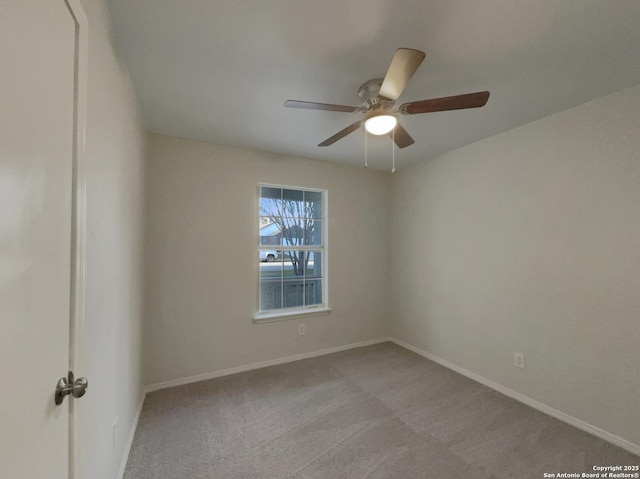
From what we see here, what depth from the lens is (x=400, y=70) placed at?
4.37 ft

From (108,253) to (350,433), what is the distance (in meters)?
1.92

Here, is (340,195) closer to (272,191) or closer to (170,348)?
(272,191)

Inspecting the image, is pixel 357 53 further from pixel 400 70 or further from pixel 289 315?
pixel 289 315

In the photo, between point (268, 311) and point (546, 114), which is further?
point (268, 311)

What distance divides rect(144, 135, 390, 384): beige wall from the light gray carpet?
360 millimetres

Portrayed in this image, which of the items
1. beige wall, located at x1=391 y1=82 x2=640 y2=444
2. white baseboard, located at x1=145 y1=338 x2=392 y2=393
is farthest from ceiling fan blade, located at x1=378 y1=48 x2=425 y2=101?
white baseboard, located at x1=145 y1=338 x2=392 y2=393

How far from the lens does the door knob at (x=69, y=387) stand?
0.75m

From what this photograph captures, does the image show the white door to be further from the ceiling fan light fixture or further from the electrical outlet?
the ceiling fan light fixture

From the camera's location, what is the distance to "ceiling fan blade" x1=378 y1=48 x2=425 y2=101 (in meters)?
1.21

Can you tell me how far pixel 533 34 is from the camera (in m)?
1.39

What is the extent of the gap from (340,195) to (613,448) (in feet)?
10.2

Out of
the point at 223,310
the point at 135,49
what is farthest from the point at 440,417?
the point at 135,49

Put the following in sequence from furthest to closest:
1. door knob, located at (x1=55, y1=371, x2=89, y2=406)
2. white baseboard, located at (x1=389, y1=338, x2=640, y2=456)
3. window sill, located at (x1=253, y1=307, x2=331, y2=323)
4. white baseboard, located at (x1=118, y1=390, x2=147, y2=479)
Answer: window sill, located at (x1=253, y1=307, x2=331, y2=323)
white baseboard, located at (x1=389, y1=338, x2=640, y2=456)
white baseboard, located at (x1=118, y1=390, x2=147, y2=479)
door knob, located at (x1=55, y1=371, x2=89, y2=406)

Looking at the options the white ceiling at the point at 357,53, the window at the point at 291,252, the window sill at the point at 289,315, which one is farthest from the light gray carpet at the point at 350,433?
the white ceiling at the point at 357,53
